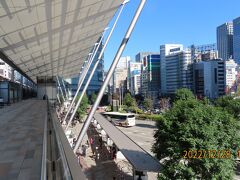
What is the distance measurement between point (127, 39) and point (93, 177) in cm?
1068

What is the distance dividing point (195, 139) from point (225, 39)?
190266 millimetres

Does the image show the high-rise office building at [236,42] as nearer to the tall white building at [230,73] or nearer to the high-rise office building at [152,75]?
the high-rise office building at [152,75]

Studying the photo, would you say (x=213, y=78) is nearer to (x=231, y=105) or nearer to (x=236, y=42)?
(x=231, y=105)

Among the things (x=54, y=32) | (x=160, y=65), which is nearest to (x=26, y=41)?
(x=54, y=32)

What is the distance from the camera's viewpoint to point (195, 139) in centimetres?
982

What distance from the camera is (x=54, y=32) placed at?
16516 mm

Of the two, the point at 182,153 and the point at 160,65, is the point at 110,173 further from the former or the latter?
the point at 160,65

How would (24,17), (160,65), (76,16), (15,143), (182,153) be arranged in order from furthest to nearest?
(160,65)
(76,16)
(24,17)
(182,153)
(15,143)

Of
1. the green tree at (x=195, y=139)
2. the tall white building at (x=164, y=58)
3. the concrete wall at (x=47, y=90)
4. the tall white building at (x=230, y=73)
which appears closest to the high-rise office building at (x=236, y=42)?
the tall white building at (x=164, y=58)

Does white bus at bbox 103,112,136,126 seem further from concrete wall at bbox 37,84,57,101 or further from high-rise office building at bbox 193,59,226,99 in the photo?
high-rise office building at bbox 193,59,226,99

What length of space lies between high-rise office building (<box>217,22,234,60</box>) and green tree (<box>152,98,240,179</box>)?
180 meters

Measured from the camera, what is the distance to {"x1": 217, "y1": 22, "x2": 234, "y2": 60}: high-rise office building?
181 metres

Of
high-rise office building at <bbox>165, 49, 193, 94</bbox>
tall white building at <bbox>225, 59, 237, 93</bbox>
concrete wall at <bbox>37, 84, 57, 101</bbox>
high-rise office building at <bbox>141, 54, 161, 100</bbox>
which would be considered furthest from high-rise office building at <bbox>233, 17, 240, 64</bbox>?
concrete wall at <bbox>37, 84, 57, 101</bbox>

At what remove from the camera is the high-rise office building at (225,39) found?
181000mm
